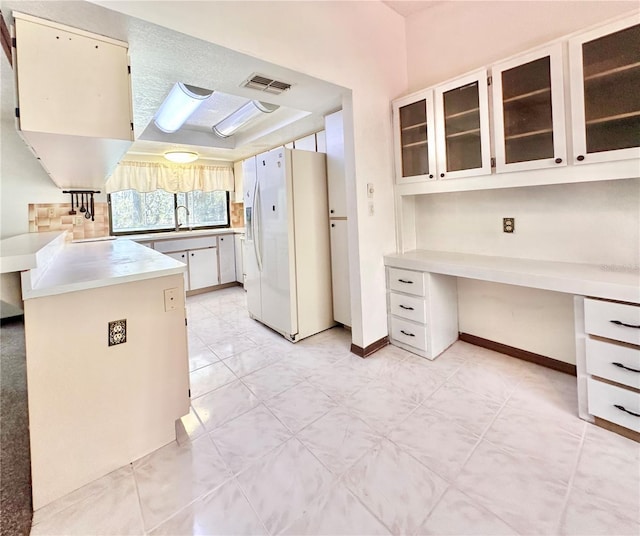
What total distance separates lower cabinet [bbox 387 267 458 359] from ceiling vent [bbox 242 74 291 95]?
1724mm

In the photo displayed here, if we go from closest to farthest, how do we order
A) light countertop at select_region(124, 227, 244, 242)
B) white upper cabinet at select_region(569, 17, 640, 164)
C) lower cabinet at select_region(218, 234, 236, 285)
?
white upper cabinet at select_region(569, 17, 640, 164), light countertop at select_region(124, 227, 244, 242), lower cabinet at select_region(218, 234, 236, 285)

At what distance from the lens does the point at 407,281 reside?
2.68 meters

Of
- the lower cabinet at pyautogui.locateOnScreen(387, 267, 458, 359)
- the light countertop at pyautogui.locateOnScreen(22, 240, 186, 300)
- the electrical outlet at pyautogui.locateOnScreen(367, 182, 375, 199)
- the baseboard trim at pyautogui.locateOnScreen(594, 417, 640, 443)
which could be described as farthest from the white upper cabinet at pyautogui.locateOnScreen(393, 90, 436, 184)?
the light countertop at pyautogui.locateOnScreen(22, 240, 186, 300)

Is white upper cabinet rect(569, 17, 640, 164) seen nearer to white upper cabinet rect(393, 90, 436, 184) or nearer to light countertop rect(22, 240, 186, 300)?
white upper cabinet rect(393, 90, 436, 184)

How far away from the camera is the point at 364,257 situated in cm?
268

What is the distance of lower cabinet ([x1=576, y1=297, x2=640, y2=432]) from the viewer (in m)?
1.60

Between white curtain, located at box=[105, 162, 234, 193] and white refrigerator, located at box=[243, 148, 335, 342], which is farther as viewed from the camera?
white curtain, located at box=[105, 162, 234, 193]

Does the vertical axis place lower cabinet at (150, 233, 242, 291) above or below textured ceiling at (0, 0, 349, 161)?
below

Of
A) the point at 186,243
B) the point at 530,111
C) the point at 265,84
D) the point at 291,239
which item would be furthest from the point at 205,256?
the point at 530,111

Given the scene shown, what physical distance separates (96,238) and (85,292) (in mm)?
2951

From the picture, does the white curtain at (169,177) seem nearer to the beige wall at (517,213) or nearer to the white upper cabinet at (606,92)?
the beige wall at (517,213)

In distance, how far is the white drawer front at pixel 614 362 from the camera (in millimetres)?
1597

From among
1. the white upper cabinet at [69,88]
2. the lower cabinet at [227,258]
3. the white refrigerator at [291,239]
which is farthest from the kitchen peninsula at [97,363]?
the lower cabinet at [227,258]

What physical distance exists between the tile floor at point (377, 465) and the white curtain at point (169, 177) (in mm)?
3533
